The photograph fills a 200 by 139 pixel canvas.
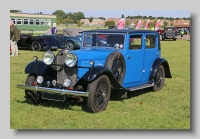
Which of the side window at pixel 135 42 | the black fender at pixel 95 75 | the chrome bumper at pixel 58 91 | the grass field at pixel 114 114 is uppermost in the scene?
the side window at pixel 135 42

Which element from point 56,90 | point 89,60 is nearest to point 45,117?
point 56,90

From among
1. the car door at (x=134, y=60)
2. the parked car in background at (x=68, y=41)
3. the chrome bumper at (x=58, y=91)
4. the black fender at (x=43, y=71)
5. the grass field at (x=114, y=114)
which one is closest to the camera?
the grass field at (x=114, y=114)

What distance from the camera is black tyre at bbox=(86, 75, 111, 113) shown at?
540cm

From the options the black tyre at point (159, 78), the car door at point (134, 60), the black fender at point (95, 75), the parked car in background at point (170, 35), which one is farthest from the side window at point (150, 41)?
the parked car in background at point (170, 35)

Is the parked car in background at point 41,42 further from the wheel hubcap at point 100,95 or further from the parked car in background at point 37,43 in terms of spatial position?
the wheel hubcap at point 100,95

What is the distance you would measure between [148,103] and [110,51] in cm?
143

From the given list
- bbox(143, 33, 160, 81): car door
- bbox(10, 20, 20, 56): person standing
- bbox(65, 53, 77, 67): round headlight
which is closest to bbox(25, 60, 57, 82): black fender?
bbox(65, 53, 77, 67): round headlight

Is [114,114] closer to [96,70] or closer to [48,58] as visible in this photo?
[96,70]

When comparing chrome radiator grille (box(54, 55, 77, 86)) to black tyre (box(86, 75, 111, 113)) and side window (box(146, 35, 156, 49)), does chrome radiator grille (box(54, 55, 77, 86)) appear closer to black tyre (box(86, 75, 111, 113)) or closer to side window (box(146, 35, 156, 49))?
black tyre (box(86, 75, 111, 113))

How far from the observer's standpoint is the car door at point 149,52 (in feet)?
23.9

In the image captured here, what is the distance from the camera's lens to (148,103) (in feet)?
21.2

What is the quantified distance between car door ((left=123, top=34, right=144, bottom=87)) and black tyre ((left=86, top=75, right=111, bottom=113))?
0.88 m

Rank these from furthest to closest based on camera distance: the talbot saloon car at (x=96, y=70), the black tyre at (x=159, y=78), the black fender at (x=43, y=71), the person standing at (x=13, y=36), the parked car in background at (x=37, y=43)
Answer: the parked car in background at (x=37, y=43) < the person standing at (x=13, y=36) < the black tyre at (x=159, y=78) < the black fender at (x=43, y=71) < the talbot saloon car at (x=96, y=70)

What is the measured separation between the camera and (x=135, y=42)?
6.90 m
